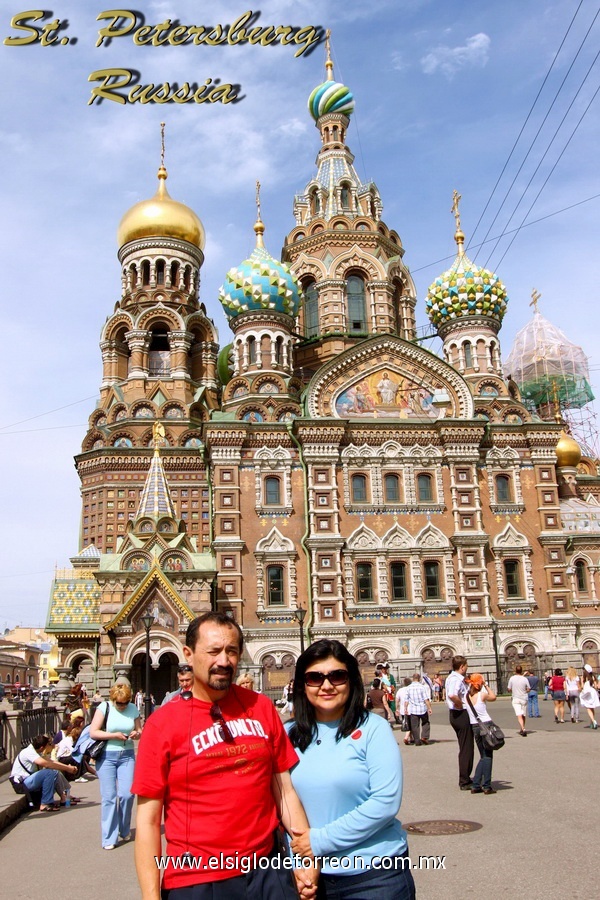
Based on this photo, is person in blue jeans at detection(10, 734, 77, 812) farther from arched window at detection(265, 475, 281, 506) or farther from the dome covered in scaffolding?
the dome covered in scaffolding

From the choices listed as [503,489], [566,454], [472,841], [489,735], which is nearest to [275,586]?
[503,489]

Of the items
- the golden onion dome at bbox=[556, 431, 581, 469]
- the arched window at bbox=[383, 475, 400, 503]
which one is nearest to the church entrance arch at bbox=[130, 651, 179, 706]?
the arched window at bbox=[383, 475, 400, 503]

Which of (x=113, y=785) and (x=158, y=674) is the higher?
(x=158, y=674)

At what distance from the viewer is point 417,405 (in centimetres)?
3281

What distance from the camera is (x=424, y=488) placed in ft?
105

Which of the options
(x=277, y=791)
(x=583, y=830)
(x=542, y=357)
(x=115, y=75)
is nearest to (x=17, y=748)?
(x=583, y=830)

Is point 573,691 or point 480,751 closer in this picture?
point 480,751

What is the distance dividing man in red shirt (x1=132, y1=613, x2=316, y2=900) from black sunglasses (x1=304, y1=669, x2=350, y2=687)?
35cm

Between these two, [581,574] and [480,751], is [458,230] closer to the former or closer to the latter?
[581,574]

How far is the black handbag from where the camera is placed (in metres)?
9.48

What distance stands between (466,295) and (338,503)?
10878 millimetres

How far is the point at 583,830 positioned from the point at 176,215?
3761 cm

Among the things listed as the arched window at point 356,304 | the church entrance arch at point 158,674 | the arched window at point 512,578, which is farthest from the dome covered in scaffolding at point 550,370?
the church entrance arch at point 158,674

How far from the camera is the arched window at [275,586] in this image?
3019 centimetres
